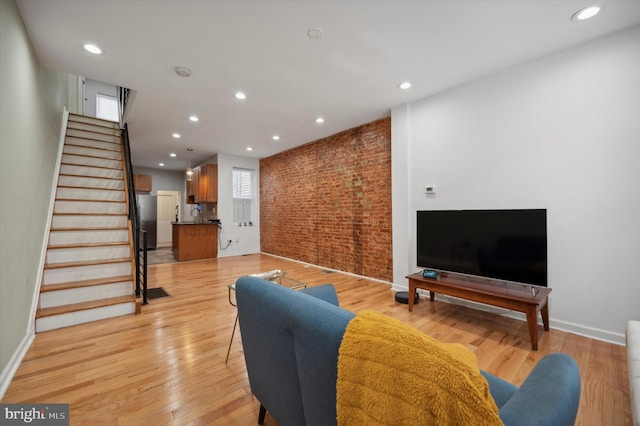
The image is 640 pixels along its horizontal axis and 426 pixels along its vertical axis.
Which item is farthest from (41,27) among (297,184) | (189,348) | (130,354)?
(297,184)

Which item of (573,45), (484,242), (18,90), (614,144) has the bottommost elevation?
(484,242)

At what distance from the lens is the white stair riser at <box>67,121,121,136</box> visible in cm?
492

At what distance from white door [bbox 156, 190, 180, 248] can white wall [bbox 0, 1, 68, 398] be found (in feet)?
20.0

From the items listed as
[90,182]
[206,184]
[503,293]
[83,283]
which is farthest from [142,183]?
[503,293]

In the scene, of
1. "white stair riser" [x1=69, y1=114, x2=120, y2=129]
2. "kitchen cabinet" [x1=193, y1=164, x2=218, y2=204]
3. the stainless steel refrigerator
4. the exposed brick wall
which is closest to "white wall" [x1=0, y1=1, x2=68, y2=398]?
"white stair riser" [x1=69, y1=114, x2=120, y2=129]

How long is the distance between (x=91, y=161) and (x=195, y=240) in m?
2.61

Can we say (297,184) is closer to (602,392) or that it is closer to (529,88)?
(529,88)

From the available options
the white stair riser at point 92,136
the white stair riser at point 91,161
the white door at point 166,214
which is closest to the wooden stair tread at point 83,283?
the white stair riser at point 91,161

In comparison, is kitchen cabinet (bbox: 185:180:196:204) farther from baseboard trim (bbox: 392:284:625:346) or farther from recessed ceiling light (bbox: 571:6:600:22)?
recessed ceiling light (bbox: 571:6:600:22)

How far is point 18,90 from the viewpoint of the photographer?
219 cm

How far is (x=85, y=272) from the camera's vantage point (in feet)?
10.5

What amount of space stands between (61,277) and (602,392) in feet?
16.8

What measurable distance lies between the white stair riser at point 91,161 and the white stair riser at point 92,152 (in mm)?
86

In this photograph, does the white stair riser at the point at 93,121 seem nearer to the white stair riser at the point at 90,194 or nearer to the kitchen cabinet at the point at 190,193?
the white stair riser at the point at 90,194
